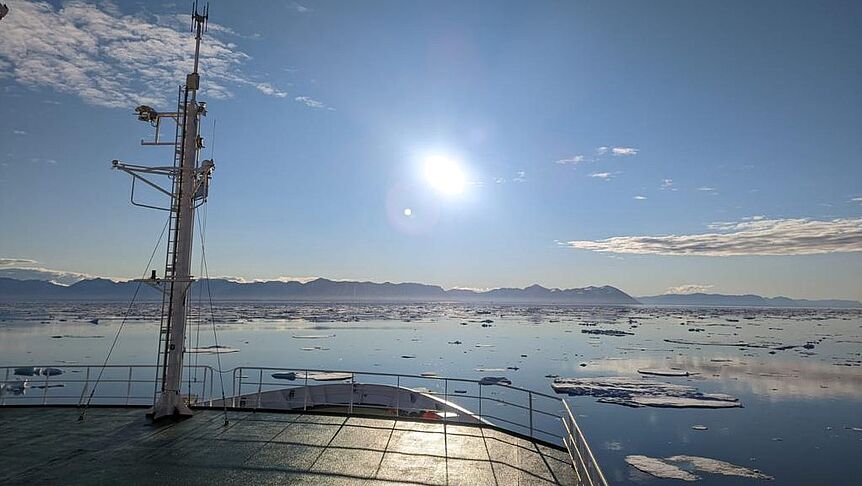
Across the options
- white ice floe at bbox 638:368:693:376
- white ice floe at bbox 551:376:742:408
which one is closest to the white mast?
white ice floe at bbox 551:376:742:408

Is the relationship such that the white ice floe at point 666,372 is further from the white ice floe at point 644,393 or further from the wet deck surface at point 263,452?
the wet deck surface at point 263,452

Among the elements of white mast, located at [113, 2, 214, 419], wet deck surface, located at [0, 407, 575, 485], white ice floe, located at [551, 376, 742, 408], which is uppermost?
A: white mast, located at [113, 2, 214, 419]

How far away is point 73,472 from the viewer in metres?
6.76

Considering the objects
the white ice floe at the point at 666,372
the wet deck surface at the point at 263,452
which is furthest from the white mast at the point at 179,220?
the white ice floe at the point at 666,372

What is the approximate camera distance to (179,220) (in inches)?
380

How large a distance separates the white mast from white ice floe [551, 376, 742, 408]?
21.4m

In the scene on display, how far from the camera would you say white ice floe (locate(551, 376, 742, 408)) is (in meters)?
25.4

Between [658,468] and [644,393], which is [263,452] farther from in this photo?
[644,393]

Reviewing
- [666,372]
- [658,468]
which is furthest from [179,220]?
[666,372]

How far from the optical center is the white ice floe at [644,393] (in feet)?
83.4

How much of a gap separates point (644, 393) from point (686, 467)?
10.7 metres

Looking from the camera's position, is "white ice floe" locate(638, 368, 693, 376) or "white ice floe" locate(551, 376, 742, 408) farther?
"white ice floe" locate(638, 368, 693, 376)

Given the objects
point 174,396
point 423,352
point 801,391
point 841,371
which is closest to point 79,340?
point 423,352

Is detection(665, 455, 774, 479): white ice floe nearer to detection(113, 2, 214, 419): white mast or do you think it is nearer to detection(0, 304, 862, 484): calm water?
detection(0, 304, 862, 484): calm water
